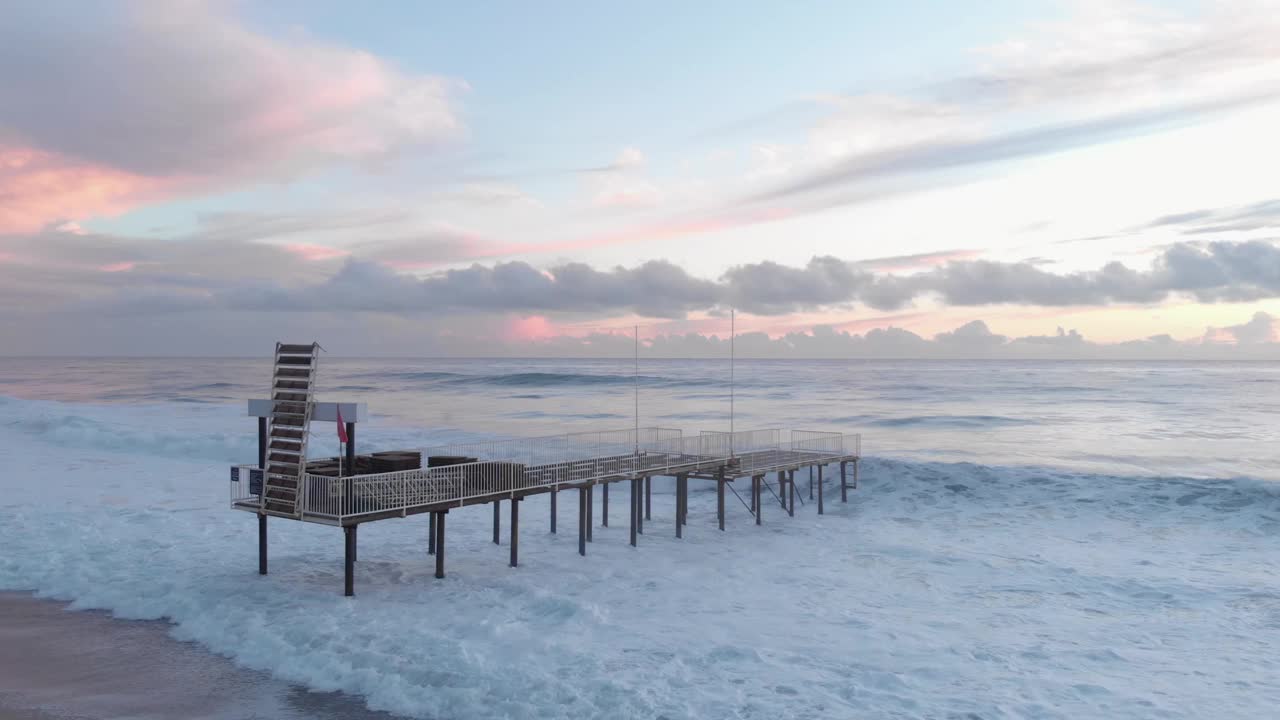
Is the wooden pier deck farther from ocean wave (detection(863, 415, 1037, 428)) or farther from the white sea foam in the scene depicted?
ocean wave (detection(863, 415, 1037, 428))

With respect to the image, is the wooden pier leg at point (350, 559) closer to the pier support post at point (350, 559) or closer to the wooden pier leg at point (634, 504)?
the pier support post at point (350, 559)

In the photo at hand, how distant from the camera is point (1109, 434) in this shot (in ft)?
234

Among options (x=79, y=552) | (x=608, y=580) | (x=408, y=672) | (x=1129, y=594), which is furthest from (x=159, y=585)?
(x=1129, y=594)

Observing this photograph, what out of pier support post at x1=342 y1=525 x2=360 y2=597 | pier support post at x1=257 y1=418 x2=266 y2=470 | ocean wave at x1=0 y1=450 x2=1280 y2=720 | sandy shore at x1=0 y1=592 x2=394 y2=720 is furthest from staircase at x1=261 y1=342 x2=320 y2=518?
sandy shore at x1=0 y1=592 x2=394 y2=720

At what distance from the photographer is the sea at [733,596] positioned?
16938 millimetres

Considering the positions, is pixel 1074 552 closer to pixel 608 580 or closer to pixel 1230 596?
pixel 1230 596

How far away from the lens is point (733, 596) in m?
24.0

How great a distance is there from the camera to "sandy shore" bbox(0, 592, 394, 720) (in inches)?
602

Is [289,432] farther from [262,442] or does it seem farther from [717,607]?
[717,607]

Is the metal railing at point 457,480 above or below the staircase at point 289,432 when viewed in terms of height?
below

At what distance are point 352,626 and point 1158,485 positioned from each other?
40472mm

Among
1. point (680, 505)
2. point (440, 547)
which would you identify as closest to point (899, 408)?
point (680, 505)

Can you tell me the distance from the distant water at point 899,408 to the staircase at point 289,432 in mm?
42432

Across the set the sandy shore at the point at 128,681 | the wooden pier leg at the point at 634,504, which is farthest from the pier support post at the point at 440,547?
the wooden pier leg at the point at 634,504
